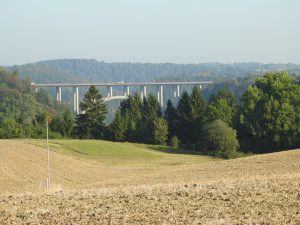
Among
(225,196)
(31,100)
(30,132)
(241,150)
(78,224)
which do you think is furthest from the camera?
(31,100)

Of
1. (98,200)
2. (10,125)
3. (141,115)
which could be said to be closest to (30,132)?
(10,125)

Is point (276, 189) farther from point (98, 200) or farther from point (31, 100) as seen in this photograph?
point (31, 100)

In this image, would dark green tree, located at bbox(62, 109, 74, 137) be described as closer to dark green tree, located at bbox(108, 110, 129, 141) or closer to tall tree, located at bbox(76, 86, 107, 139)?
tall tree, located at bbox(76, 86, 107, 139)

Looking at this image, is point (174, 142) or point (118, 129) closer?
point (174, 142)

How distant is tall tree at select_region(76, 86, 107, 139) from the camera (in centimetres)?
9006

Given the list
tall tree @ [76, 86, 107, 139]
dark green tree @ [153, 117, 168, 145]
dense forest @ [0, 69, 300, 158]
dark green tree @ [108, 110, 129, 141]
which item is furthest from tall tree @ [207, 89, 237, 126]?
tall tree @ [76, 86, 107, 139]

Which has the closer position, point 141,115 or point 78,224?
point 78,224

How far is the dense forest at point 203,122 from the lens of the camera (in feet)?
239

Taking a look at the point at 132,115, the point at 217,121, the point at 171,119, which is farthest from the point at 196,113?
the point at 217,121

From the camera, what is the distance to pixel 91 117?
90.2 metres

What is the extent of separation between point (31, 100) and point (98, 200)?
157600 mm

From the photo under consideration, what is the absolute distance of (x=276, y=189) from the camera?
744 inches

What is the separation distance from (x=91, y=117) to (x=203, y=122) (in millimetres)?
17018

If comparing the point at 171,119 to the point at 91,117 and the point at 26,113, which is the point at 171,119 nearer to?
the point at 91,117
